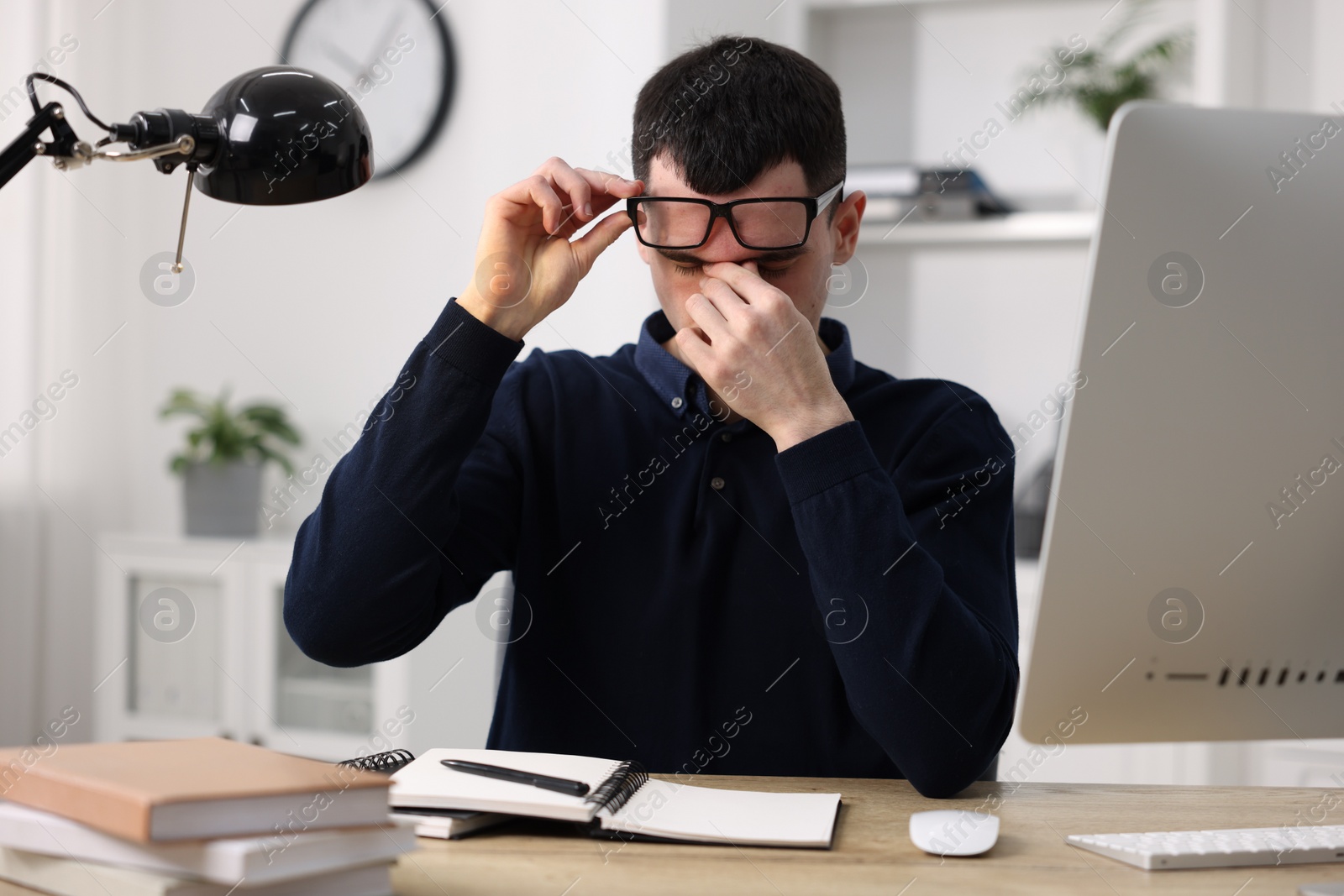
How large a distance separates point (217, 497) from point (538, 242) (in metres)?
1.77

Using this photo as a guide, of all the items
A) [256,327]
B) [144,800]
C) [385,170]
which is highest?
[385,170]

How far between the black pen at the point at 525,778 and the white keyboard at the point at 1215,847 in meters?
0.35

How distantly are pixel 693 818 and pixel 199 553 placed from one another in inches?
82.2

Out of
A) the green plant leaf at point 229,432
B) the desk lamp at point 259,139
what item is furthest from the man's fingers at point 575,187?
the green plant leaf at point 229,432

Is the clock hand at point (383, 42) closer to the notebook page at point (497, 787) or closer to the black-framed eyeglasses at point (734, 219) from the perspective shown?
the black-framed eyeglasses at point (734, 219)

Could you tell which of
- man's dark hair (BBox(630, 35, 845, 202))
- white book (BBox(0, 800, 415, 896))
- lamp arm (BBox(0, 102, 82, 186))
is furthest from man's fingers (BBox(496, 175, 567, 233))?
white book (BBox(0, 800, 415, 896))

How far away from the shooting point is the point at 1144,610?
2.31 feet

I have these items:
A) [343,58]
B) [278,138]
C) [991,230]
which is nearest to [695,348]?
[278,138]

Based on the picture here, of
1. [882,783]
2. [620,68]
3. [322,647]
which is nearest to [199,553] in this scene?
[620,68]

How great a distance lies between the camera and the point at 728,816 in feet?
2.71

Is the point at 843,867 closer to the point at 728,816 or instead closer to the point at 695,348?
the point at 728,816

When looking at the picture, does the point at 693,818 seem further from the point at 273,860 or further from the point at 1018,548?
the point at 1018,548

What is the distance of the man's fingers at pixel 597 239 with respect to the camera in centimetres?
119

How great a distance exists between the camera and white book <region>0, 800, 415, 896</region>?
590 millimetres
